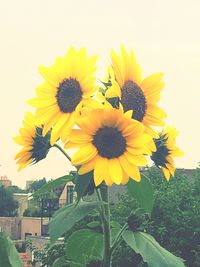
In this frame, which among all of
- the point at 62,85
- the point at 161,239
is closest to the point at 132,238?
the point at 62,85

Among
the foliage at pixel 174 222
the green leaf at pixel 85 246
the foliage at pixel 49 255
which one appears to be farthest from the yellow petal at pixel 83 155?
the foliage at pixel 174 222

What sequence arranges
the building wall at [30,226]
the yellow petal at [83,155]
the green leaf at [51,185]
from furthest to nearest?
the building wall at [30,226]
the green leaf at [51,185]
the yellow petal at [83,155]

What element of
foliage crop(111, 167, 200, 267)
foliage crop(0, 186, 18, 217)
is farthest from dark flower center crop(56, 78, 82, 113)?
foliage crop(0, 186, 18, 217)

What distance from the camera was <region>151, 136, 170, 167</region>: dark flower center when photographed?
1.79m

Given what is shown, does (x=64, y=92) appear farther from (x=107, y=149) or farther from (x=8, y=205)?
(x=8, y=205)

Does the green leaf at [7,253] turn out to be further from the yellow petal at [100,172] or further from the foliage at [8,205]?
the foliage at [8,205]

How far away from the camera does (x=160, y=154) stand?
5.94 ft

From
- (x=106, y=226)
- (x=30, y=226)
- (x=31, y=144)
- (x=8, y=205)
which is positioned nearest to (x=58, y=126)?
(x=31, y=144)

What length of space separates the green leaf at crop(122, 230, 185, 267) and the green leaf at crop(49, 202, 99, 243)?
13cm

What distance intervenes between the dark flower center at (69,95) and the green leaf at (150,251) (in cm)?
38

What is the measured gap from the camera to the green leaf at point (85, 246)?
5.89ft

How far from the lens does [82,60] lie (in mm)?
1642

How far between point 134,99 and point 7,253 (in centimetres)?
48

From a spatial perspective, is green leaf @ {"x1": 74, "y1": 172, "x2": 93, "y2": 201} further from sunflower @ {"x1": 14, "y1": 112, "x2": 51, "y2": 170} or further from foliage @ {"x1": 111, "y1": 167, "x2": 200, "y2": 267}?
foliage @ {"x1": 111, "y1": 167, "x2": 200, "y2": 267}
